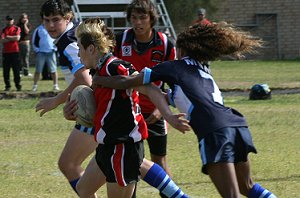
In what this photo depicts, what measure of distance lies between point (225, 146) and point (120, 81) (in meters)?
0.86

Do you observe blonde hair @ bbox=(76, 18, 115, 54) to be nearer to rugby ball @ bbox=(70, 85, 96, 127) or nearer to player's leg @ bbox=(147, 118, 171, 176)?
rugby ball @ bbox=(70, 85, 96, 127)

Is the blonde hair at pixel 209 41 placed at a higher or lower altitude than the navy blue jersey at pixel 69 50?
higher

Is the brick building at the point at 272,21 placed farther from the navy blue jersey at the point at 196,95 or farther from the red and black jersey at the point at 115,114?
Answer: the navy blue jersey at the point at 196,95

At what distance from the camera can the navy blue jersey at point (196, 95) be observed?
568 centimetres

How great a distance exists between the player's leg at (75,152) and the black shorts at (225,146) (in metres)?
1.41

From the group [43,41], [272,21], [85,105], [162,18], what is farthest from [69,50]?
[272,21]

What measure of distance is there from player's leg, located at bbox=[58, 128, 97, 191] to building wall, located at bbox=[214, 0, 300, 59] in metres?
28.0

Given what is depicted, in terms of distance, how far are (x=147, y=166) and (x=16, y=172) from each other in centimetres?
335

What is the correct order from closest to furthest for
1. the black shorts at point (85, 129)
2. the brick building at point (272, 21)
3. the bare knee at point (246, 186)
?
the bare knee at point (246, 186) → the black shorts at point (85, 129) → the brick building at point (272, 21)

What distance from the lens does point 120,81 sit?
19.5ft

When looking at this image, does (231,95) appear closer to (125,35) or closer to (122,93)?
(125,35)

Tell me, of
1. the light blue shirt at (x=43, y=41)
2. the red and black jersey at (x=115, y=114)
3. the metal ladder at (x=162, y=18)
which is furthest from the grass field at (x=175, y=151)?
the metal ladder at (x=162, y=18)

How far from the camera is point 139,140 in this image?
6.16 meters

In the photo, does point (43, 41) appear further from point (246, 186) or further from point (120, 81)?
point (246, 186)
